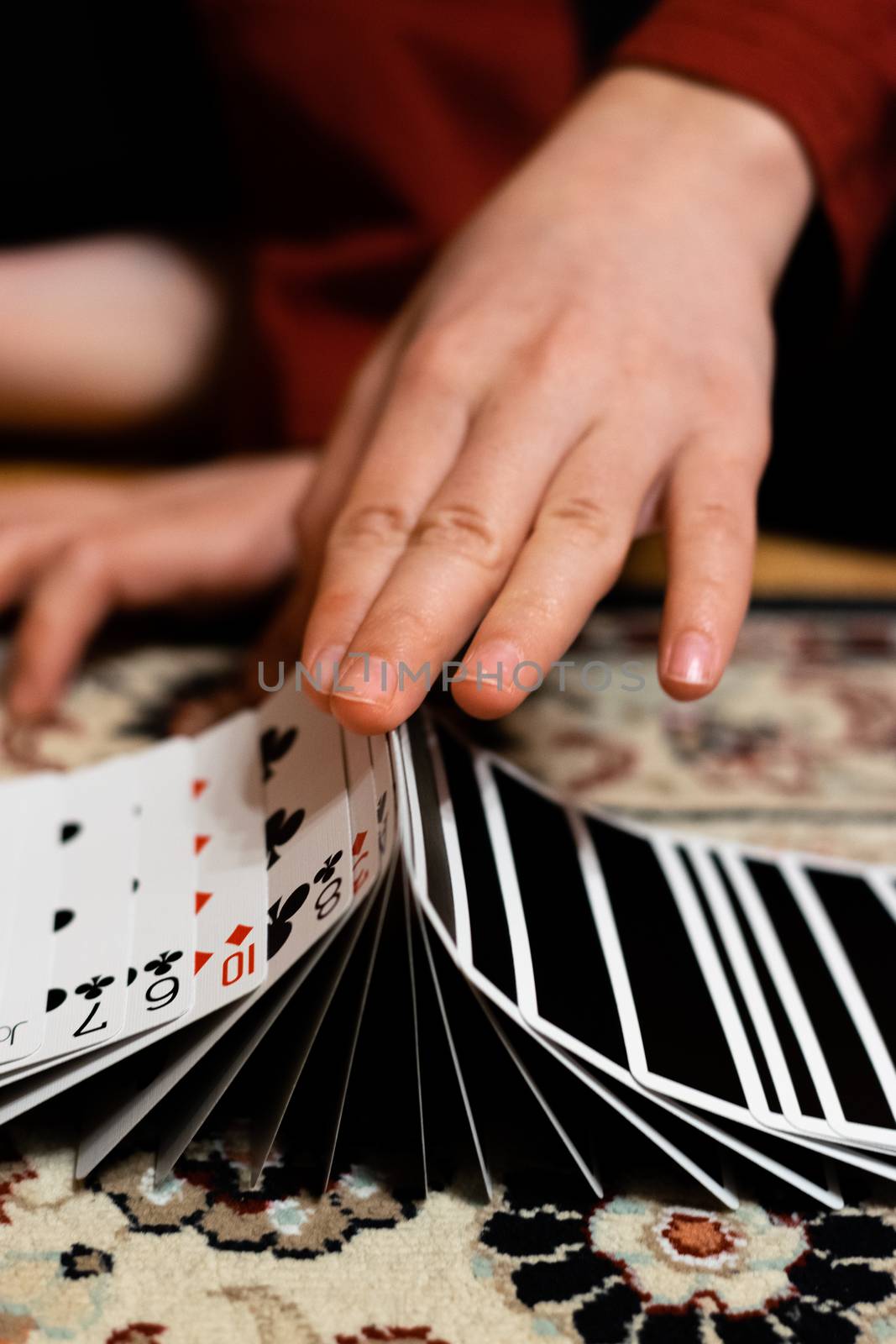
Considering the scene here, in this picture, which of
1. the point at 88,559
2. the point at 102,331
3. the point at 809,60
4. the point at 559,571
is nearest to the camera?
the point at 559,571

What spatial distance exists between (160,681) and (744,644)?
510 millimetres

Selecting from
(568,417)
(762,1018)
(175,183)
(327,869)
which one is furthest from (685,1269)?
(175,183)

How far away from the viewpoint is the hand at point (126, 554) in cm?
88

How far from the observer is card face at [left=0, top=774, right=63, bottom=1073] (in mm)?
457

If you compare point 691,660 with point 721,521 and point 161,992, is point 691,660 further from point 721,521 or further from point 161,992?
point 161,992

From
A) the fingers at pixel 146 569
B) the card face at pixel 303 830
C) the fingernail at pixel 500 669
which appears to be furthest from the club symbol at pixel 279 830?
the fingers at pixel 146 569

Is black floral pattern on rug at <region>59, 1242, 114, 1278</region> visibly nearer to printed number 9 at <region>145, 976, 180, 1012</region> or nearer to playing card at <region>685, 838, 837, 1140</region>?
printed number 9 at <region>145, 976, 180, 1012</region>

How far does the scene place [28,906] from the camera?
0.53 meters

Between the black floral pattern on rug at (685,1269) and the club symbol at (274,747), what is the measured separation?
225 millimetres

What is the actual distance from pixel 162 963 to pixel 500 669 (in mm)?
193

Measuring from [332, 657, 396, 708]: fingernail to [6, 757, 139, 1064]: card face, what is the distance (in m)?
0.16

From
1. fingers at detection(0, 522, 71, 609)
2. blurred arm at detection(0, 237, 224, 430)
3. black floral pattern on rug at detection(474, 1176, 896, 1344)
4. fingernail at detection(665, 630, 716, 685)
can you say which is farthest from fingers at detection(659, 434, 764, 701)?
blurred arm at detection(0, 237, 224, 430)

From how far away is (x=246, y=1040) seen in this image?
1.51 ft

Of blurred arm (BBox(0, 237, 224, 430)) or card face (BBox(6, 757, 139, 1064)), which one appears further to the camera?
blurred arm (BBox(0, 237, 224, 430))
